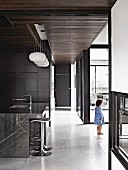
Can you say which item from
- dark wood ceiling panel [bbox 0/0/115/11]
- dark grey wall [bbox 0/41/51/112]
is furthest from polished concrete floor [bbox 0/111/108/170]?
dark wood ceiling panel [bbox 0/0/115/11]

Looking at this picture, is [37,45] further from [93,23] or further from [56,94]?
[56,94]

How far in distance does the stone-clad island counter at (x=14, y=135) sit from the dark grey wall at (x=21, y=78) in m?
3.42

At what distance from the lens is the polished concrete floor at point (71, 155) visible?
4527 millimetres

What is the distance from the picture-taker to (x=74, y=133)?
7566 millimetres

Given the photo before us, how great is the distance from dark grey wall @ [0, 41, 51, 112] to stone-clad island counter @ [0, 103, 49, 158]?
11.2 ft

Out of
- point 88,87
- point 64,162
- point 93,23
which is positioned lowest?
point 64,162

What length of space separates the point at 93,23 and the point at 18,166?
105 inches

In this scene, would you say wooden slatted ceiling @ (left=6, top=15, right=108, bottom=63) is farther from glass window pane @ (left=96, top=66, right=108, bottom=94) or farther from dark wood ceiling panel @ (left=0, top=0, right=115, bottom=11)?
glass window pane @ (left=96, top=66, right=108, bottom=94)

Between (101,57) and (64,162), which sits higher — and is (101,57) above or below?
above

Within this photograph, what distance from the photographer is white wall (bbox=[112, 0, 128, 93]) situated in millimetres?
2809

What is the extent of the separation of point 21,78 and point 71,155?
158 inches

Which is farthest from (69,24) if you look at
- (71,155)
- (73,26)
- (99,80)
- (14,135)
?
(99,80)

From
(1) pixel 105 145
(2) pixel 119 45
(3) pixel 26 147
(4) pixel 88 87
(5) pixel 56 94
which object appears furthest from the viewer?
(5) pixel 56 94

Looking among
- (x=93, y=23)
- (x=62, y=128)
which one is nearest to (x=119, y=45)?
(x=93, y=23)
